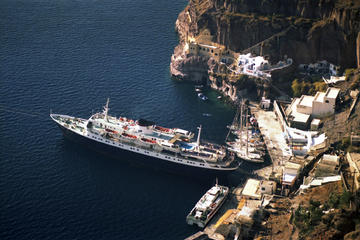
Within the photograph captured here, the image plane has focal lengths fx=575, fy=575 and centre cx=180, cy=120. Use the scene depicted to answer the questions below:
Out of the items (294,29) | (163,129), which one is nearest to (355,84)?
(294,29)

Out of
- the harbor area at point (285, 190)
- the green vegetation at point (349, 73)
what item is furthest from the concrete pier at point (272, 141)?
the green vegetation at point (349, 73)

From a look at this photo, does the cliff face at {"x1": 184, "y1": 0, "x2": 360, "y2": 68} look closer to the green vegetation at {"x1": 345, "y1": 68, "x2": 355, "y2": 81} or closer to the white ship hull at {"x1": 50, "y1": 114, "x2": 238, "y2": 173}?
the green vegetation at {"x1": 345, "y1": 68, "x2": 355, "y2": 81}

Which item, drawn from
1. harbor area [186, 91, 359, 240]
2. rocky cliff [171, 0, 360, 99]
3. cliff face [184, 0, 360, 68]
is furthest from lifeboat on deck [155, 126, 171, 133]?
cliff face [184, 0, 360, 68]

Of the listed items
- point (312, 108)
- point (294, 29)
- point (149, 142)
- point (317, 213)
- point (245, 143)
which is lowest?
point (317, 213)

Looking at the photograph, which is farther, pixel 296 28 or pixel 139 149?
pixel 296 28

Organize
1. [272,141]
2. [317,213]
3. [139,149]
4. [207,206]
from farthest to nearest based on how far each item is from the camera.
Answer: [272,141]
[139,149]
[207,206]
[317,213]

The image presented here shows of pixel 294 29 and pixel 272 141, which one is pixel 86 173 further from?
pixel 294 29

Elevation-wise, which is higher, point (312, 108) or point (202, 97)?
point (312, 108)

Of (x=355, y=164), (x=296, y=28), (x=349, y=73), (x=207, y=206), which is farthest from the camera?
(x=296, y=28)

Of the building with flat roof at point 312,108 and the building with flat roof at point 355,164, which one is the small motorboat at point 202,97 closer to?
the building with flat roof at point 312,108
